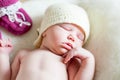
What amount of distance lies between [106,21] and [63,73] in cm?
28

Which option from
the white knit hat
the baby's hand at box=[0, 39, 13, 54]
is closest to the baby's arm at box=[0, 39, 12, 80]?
the baby's hand at box=[0, 39, 13, 54]

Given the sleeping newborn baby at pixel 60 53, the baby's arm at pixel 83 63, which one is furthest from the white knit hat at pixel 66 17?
the baby's arm at pixel 83 63

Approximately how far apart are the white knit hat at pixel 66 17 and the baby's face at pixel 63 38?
0.07 feet

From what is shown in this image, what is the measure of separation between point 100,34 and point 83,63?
150 mm

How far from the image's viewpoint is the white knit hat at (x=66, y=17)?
1.17m

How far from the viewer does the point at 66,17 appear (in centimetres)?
116

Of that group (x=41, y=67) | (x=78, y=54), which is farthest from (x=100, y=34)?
(x=41, y=67)

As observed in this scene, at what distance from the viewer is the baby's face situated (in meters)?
1.14

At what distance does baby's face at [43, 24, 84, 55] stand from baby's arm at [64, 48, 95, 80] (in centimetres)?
4

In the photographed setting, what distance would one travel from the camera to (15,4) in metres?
1.24

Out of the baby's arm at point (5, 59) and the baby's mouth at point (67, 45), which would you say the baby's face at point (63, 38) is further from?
the baby's arm at point (5, 59)

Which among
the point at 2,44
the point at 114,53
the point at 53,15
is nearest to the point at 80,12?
the point at 53,15

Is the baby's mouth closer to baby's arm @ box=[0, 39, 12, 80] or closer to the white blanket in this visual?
the white blanket

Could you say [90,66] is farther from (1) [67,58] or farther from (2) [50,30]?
(2) [50,30]
